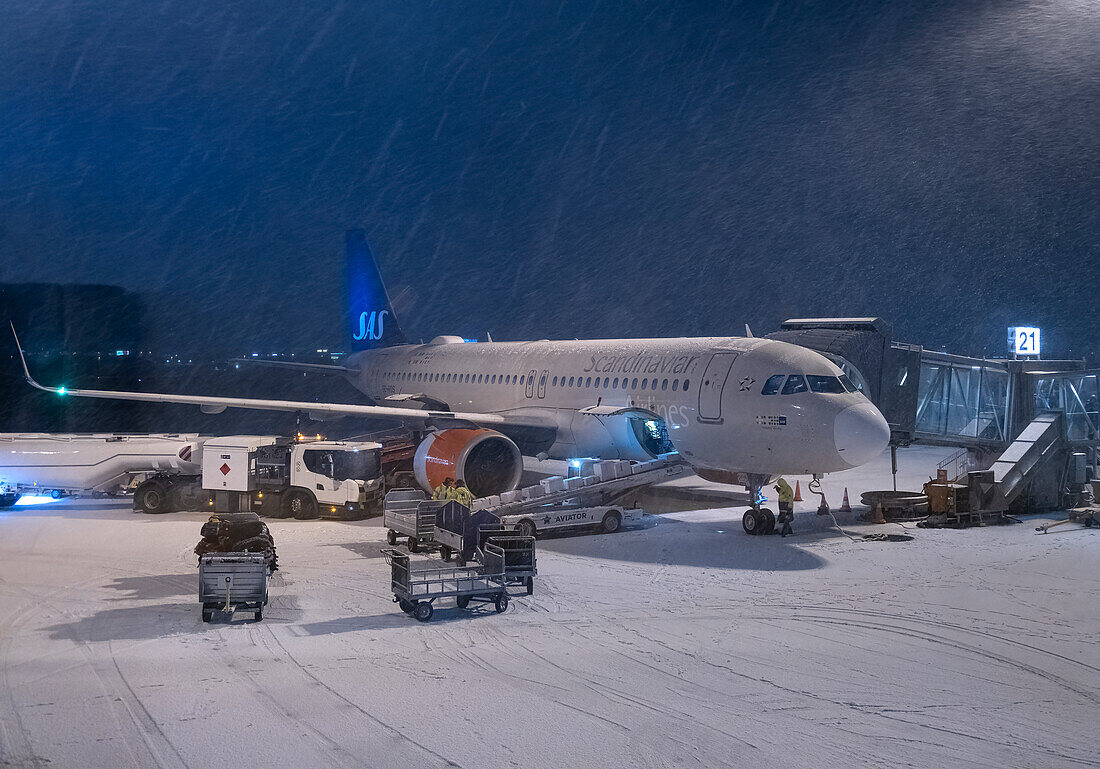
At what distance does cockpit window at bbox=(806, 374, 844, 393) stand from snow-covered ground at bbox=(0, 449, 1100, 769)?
3459 mm

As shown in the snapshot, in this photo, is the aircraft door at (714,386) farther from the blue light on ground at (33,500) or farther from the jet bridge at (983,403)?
the blue light on ground at (33,500)

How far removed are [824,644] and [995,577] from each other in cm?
575

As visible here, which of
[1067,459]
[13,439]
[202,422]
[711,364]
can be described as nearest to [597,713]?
[711,364]

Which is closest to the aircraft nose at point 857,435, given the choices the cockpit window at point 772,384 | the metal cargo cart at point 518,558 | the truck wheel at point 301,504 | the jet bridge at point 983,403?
the cockpit window at point 772,384

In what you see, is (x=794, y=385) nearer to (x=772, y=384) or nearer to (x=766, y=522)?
(x=772, y=384)

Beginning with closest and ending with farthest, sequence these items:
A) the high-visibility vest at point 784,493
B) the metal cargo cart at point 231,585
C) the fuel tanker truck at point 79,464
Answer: the metal cargo cart at point 231,585 < the high-visibility vest at point 784,493 < the fuel tanker truck at point 79,464

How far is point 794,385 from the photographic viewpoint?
19828 mm

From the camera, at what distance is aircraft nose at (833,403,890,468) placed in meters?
18.8

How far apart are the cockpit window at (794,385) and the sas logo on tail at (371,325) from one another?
23.8 m

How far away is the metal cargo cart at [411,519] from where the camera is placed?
1792cm

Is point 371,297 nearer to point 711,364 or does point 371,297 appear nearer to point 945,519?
point 711,364

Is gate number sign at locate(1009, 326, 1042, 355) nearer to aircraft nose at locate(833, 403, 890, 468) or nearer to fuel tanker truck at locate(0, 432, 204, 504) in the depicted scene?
aircraft nose at locate(833, 403, 890, 468)

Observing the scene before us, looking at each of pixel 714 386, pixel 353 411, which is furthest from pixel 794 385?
pixel 353 411

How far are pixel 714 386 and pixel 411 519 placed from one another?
772 cm
